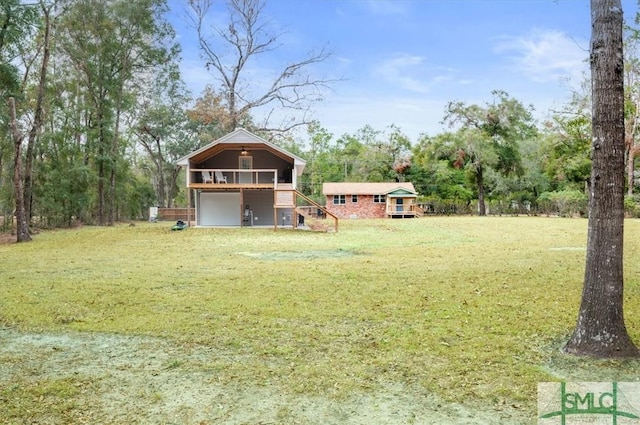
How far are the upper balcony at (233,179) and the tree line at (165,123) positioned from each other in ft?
22.3

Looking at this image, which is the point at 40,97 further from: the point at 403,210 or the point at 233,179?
the point at 403,210

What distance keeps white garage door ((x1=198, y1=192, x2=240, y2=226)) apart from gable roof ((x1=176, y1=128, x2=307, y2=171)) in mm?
2310

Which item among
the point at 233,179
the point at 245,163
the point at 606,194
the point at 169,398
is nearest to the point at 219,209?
the point at 233,179

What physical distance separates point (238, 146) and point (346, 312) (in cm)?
2037

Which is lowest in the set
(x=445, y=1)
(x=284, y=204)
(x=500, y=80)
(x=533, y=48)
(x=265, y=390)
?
(x=265, y=390)

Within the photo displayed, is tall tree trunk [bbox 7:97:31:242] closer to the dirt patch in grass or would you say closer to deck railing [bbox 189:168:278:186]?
deck railing [bbox 189:168:278:186]

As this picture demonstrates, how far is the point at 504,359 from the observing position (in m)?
4.39

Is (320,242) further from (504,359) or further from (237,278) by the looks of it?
(504,359)

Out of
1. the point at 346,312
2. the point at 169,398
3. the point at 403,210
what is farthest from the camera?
the point at 403,210

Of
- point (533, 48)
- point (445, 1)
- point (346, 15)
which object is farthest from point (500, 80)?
point (445, 1)

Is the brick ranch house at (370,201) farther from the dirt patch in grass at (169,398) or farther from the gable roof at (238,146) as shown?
the dirt patch in grass at (169,398)

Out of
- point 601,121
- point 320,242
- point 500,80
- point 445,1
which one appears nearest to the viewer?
point 601,121

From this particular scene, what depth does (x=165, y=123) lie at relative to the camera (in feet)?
129

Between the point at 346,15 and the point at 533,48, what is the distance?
8.95 meters
